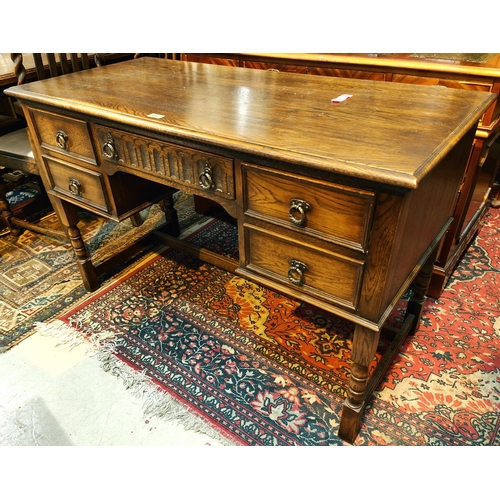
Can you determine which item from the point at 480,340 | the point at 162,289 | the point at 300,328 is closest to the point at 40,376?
the point at 162,289

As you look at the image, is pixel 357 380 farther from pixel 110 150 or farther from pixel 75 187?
pixel 75 187

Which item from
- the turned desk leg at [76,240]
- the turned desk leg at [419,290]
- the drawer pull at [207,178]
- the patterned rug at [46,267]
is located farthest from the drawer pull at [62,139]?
the turned desk leg at [419,290]

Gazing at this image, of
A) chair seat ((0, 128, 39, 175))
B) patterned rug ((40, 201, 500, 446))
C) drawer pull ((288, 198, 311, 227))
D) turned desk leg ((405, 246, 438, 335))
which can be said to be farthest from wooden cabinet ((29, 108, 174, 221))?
turned desk leg ((405, 246, 438, 335))

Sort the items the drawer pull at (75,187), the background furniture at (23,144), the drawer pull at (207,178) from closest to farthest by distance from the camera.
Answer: the drawer pull at (207,178), the drawer pull at (75,187), the background furniture at (23,144)

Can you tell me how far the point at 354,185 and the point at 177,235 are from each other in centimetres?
170

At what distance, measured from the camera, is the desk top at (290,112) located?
103cm

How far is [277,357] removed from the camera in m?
1.78

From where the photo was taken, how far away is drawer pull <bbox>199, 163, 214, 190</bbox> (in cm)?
126

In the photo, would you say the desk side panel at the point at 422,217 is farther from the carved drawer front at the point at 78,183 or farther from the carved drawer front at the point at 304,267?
the carved drawer front at the point at 78,183

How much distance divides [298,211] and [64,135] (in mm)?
1032

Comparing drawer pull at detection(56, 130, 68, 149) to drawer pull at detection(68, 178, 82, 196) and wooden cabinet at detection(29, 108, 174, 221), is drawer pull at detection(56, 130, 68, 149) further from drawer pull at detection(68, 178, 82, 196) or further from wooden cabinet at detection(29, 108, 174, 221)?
drawer pull at detection(68, 178, 82, 196)

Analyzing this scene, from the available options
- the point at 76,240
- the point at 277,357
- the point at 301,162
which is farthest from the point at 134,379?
the point at 301,162

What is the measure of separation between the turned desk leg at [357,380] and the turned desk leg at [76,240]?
137 cm

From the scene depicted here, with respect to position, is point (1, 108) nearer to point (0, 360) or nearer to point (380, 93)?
point (0, 360)
